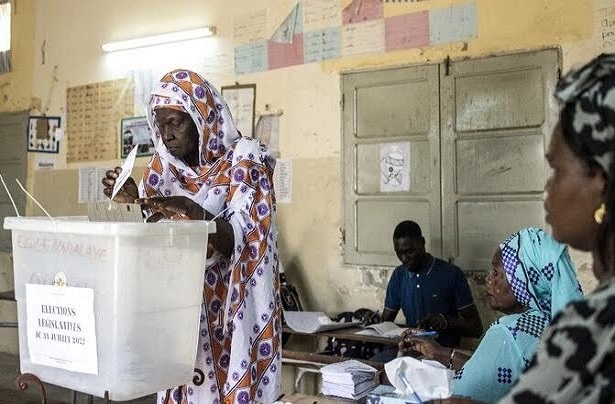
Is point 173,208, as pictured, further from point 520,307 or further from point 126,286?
point 520,307

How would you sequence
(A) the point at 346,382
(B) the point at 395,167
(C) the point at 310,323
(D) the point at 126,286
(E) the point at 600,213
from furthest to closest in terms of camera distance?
1. (B) the point at 395,167
2. (C) the point at 310,323
3. (A) the point at 346,382
4. (D) the point at 126,286
5. (E) the point at 600,213

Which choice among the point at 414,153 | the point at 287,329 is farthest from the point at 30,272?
the point at 414,153

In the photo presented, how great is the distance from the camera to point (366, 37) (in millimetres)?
4387

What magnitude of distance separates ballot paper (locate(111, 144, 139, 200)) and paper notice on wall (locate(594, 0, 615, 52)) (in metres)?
2.82

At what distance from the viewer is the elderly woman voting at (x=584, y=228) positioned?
0.91m

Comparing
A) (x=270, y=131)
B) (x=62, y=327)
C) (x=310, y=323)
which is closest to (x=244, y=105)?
(x=270, y=131)

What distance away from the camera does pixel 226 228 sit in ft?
6.07

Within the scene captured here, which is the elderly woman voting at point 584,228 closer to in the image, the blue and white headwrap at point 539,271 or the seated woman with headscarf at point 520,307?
the seated woman with headscarf at point 520,307

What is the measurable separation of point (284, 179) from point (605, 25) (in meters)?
2.13

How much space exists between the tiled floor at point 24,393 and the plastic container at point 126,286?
2.52 meters

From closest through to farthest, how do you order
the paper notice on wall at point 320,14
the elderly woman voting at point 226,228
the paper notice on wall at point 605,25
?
1. the elderly woman voting at point 226,228
2. the paper notice on wall at point 605,25
3. the paper notice on wall at point 320,14

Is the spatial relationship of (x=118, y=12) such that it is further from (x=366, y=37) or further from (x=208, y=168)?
(x=208, y=168)

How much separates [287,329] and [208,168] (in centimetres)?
223

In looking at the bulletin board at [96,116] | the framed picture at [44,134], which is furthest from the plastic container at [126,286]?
the framed picture at [44,134]
